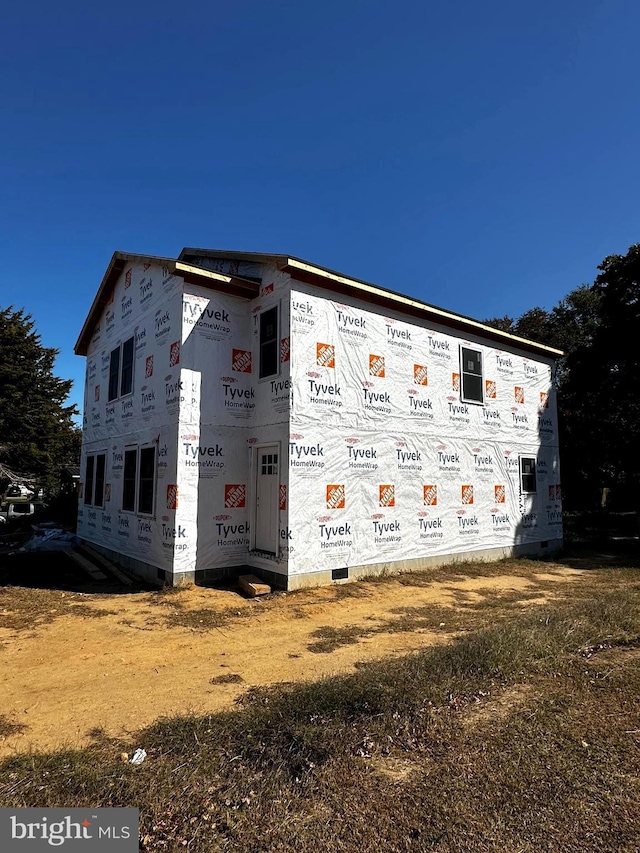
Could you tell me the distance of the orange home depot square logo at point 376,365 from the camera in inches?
461

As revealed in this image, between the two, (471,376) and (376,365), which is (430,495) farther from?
(471,376)

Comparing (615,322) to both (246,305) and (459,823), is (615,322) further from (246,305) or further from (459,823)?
(459,823)

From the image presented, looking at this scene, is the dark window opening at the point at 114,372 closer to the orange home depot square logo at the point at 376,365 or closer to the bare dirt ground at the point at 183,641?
the bare dirt ground at the point at 183,641

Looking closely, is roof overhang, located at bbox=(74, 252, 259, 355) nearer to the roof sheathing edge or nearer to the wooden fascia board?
the wooden fascia board

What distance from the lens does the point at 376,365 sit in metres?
11.8

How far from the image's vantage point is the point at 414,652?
6145 millimetres

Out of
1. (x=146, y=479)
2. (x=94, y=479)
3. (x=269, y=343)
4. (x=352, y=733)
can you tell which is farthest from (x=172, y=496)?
(x=352, y=733)

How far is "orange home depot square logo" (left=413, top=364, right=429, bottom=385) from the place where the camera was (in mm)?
12680

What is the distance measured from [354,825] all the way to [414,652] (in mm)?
3590

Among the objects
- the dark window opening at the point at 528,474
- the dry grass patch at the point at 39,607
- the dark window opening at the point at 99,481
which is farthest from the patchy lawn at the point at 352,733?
the dark window opening at the point at 528,474

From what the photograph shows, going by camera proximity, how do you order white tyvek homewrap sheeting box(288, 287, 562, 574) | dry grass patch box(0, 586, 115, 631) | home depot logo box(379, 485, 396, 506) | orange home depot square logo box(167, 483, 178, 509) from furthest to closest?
1. home depot logo box(379, 485, 396, 506)
2. white tyvek homewrap sheeting box(288, 287, 562, 574)
3. orange home depot square logo box(167, 483, 178, 509)
4. dry grass patch box(0, 586, 115, 631)

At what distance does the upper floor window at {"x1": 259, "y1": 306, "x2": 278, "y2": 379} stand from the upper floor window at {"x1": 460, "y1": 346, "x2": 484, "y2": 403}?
5.76m

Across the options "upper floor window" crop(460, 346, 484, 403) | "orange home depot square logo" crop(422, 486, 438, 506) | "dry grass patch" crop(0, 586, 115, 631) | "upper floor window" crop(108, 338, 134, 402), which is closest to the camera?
"dry grass patch" crop(0, 586, 115, 631)
